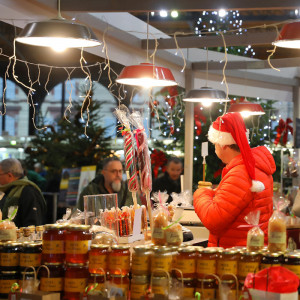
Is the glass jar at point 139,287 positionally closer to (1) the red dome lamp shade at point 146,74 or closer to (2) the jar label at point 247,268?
(2) the jar label at point 247,268

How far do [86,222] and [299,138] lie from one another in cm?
826

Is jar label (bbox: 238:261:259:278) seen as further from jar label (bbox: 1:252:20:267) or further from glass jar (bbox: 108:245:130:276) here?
jar label (bbox: 1:252:20:267)

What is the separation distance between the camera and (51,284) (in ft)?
10.1

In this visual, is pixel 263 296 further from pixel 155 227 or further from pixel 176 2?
pixel 176 2

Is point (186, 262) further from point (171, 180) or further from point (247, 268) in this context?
point (171, 180)

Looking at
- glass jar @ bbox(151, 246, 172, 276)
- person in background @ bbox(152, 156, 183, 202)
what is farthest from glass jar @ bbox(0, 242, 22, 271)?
person in background @ bbox(152, 156, 183, 202)

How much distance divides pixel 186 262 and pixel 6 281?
3.01 feet

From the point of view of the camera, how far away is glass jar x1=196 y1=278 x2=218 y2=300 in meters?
2.90

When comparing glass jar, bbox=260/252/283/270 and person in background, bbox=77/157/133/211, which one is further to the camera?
person in background, bbox=77/157/133/211

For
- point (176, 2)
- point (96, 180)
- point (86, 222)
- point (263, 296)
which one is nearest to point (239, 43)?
point (176, 2)

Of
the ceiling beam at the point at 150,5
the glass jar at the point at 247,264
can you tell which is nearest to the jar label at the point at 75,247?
the glass jar at the point at 247,264

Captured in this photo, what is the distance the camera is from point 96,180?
6.65m

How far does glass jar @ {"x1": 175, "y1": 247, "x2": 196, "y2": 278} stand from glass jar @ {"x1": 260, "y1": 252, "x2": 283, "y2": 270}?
32 cm

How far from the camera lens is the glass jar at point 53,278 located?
3.09 m
